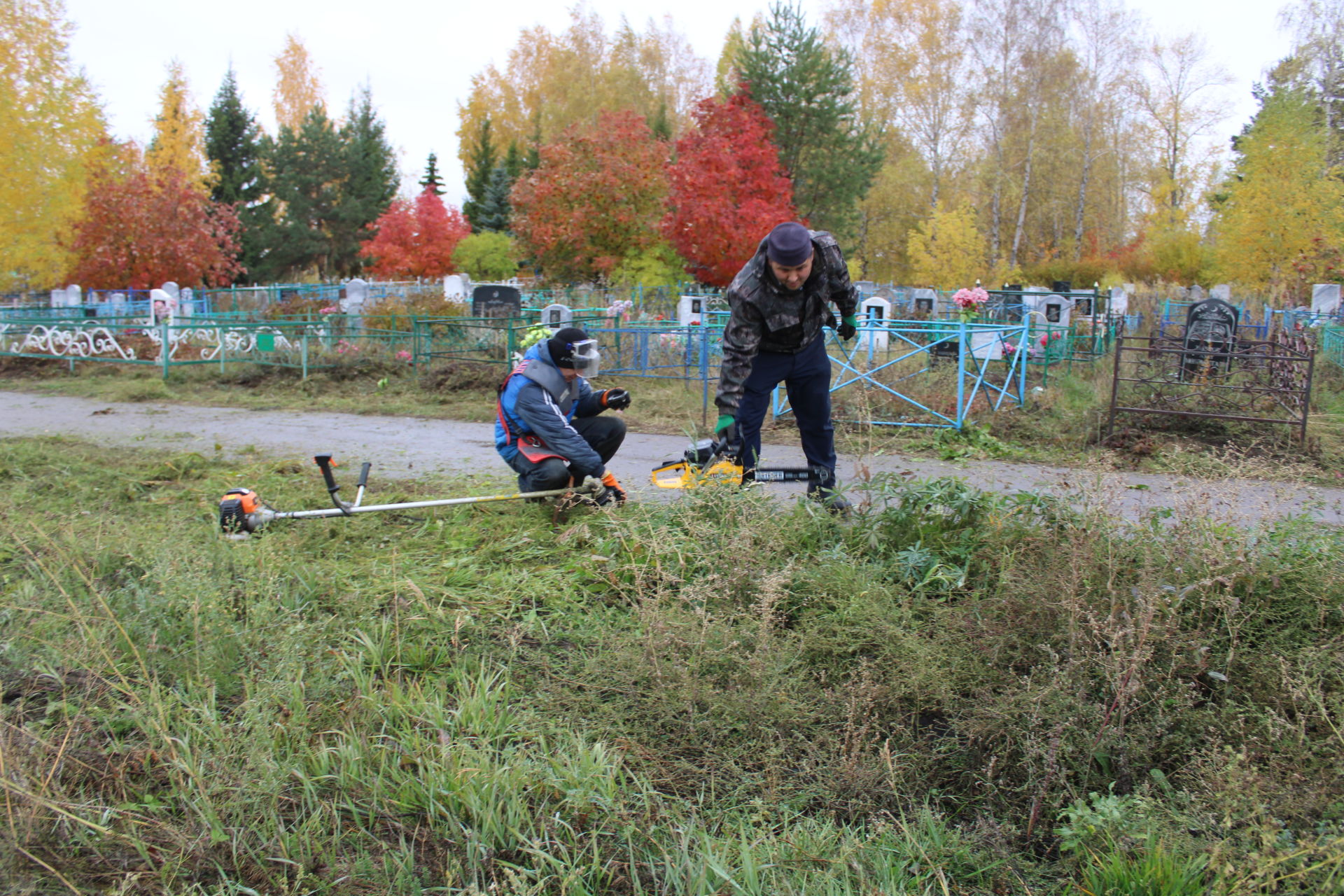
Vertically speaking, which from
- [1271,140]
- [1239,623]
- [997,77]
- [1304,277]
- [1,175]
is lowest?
[1239,623]

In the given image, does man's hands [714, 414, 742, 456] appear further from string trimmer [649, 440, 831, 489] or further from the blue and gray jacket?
the blue and gray jacket

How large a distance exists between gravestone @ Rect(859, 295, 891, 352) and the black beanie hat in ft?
14.0

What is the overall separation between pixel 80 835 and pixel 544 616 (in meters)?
1.78

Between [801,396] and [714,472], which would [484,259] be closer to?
[801,396]

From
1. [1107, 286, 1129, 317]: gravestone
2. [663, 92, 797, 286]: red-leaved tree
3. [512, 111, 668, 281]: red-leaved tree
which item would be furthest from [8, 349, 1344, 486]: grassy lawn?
[512, 111, 668, 281]: red-leaved tree

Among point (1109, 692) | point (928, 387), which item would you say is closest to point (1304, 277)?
point (928, 387)

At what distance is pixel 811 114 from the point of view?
32.8 m

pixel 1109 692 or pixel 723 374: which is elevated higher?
pixel 723 374

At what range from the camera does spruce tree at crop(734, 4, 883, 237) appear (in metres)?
32.2

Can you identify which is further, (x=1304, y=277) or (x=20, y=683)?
(x=1304, y=277)

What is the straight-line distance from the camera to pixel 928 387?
10.8 meters

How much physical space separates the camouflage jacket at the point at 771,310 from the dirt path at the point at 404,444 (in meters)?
0.90

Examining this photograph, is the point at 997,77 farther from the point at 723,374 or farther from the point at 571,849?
the point at 571,849

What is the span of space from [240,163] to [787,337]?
48.2 metres
